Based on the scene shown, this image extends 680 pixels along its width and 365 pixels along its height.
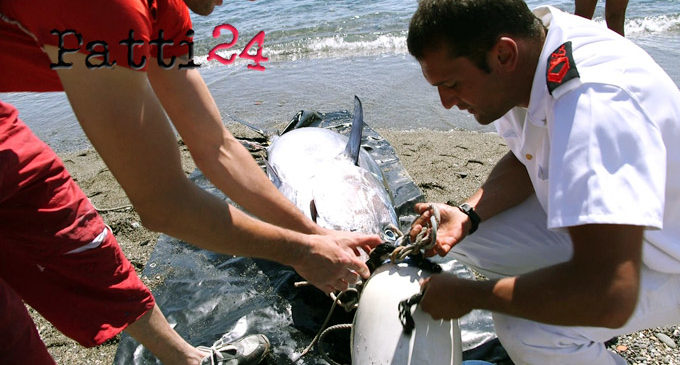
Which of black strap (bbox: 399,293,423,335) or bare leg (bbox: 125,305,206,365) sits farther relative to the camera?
bare leg (bbox: 125,305,206,365)

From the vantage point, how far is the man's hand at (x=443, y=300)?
4.70ft

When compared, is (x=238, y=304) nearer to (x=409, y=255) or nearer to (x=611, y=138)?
(x=409, y=255)

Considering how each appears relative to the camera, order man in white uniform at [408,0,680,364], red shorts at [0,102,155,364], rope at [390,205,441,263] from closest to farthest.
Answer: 1. man in white uniform at [408,0,680,364]
2. red shorts at [0,102,155,364]
3. rope at [390,205,441,263]

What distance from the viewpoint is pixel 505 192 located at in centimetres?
204

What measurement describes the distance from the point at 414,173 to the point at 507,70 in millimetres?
2035

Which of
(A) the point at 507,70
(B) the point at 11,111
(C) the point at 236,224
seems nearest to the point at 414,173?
(A) the point at 507,70

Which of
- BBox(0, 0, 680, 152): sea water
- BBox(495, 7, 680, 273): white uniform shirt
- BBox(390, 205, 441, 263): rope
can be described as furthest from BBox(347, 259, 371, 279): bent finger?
BBox(0, 0, 680, 152): sea water

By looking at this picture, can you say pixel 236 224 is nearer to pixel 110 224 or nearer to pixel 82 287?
pixel 82 287

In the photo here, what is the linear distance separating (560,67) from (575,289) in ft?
2.00

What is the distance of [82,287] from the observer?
64.7 inches

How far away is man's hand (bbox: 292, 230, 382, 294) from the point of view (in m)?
1.57

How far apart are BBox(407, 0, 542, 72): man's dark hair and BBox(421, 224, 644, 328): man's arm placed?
60 centimetres

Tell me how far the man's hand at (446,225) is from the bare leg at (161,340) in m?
1.03

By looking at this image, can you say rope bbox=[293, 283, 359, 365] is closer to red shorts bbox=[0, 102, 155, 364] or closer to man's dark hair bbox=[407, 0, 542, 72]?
red shorts bbox=[0, 102, 155, 364]
